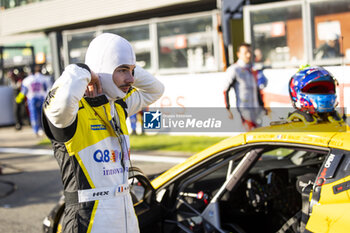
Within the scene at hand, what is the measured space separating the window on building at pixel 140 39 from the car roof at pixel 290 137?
10397mm

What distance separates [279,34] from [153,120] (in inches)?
335

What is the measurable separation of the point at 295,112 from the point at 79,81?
5.58 ft

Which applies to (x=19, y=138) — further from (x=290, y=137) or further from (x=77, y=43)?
(x=290, y=137)

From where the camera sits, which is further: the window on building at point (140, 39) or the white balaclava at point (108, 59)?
Result: the window on building at point (140, 39)

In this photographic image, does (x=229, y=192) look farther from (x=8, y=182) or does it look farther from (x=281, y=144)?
(x=8, y=182)

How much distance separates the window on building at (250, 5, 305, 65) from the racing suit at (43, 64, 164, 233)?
328 inches

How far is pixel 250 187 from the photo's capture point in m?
3.31

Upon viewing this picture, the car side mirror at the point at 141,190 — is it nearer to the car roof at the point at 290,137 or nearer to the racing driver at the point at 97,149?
the car roof at the point at 290,137

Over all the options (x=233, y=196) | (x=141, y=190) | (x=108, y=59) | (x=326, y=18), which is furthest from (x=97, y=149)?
(x=326, y=18)

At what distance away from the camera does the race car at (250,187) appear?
2383 millimetres

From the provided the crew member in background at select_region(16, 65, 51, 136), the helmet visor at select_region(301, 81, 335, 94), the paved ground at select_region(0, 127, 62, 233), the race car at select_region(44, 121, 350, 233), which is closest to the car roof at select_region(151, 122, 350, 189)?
the race car at select_region(44, 121, 350, 233)

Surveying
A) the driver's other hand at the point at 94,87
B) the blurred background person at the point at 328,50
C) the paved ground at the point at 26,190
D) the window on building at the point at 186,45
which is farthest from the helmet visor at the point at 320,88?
the window on building at the point at 186,45

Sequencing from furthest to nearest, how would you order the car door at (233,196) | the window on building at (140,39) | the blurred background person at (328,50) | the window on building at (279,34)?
the window on building at (140,39) < the window on building at (279,34) < the blurred background person at (328,50) < the car door at (233,196)

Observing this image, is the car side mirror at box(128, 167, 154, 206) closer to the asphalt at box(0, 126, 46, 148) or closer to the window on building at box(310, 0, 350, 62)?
the window on building at box(310, 0, 350, 62)
